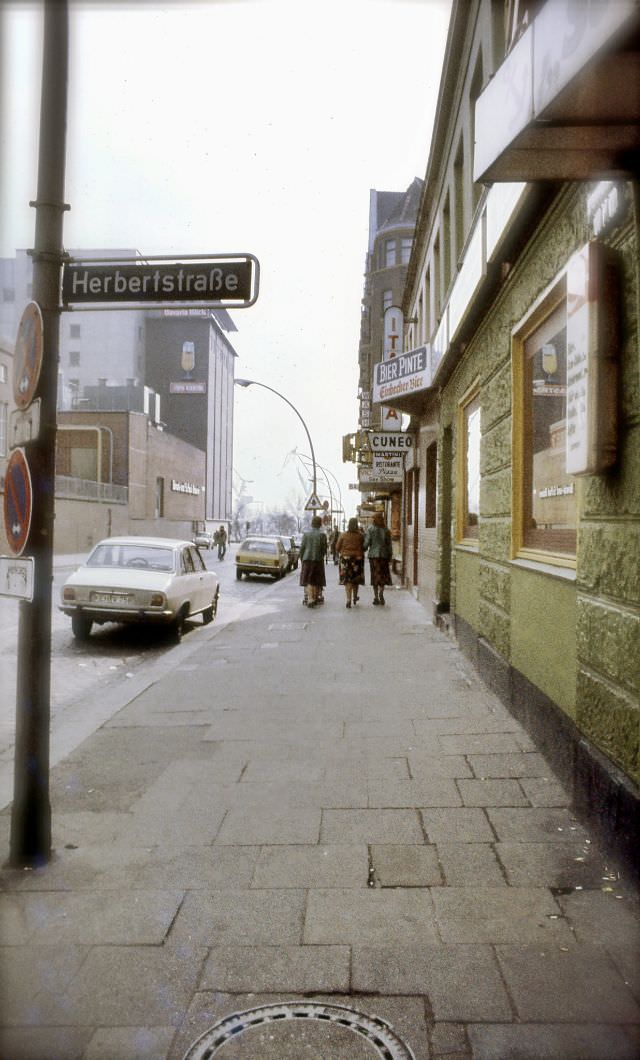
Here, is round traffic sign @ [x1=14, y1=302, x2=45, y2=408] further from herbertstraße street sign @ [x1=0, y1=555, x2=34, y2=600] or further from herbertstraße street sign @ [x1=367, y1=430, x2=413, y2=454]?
herbertstraße street sign @ [x1=367, y1=430, x2=413, y2=454]

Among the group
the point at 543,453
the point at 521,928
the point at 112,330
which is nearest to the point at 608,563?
the point at 521,928

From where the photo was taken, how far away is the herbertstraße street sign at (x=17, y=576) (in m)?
3.77

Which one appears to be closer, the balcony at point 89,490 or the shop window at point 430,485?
the shop window at point 430,485

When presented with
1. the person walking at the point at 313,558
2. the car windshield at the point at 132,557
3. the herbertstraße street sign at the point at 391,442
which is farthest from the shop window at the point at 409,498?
the car windshield at the point at 132,557

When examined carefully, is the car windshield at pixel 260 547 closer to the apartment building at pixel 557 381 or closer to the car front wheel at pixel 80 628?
the car front wheel at pixel 80 628

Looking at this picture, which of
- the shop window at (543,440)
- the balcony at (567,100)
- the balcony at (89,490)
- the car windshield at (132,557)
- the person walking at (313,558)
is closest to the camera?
the balcony at (567,100)

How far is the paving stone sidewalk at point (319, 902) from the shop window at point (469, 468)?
12.3ft

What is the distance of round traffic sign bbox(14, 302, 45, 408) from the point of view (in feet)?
12.5

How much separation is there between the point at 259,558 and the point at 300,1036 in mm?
25981

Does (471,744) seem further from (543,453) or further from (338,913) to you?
(338,913)

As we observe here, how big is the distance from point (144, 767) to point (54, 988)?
2.67 metres

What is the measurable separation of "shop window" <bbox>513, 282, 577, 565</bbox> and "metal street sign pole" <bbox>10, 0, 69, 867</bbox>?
304 centimetres

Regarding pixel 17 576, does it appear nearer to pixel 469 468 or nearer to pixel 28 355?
pixel 28 355

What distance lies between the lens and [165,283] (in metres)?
4.04
